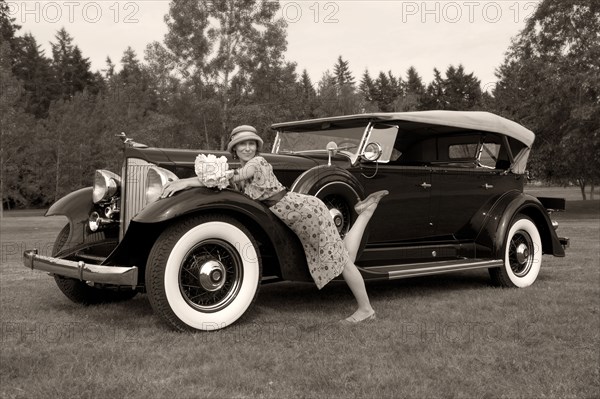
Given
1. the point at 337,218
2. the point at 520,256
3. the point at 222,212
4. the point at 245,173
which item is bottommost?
the point at 520,256

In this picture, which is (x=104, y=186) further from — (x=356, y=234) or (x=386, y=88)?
(x=386, y=88)

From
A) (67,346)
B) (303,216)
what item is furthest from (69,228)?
(303,216)

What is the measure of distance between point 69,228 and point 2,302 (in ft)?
2.92

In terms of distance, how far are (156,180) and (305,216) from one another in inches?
46.3

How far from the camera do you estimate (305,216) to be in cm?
428

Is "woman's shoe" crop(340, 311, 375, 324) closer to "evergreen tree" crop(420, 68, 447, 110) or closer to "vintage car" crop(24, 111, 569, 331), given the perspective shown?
"vintage car" crop(24, 111, 569, 331)

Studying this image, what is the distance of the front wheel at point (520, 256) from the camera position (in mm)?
6069

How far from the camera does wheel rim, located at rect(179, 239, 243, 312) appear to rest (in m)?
4.02

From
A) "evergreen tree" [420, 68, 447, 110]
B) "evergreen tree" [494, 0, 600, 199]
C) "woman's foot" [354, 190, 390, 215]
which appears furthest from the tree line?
"evergreen tree" [420, 68, 447, 110]

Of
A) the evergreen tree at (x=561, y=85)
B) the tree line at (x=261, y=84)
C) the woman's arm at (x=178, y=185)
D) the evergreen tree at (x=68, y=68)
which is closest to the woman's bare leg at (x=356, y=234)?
the woman's arm at (x=178, y=185)

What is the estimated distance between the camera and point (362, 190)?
200 inches

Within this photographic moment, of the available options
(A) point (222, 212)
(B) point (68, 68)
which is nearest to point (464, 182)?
(A) point (222, 212)

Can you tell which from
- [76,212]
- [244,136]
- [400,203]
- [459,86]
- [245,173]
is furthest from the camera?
A: [459,86]

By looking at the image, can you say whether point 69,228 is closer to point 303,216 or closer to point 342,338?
point 303,216
